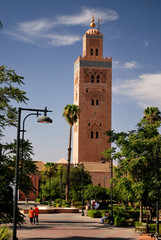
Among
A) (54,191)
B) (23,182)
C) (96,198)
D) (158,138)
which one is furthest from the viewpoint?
(54,191)

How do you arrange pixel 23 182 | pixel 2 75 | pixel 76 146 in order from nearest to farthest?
pixel 2 75 < pixel 23 182 < pixel 76 146

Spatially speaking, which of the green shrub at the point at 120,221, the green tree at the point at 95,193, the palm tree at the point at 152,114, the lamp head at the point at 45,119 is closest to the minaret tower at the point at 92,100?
the palm tree at the point at 152,114

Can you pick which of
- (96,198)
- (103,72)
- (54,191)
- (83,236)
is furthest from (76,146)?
(83,236)

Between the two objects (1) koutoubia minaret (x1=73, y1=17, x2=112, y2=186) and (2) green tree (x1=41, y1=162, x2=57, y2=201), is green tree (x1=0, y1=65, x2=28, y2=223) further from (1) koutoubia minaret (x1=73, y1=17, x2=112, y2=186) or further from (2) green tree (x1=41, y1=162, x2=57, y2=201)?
(1) koutoubia minaret (x1=73, y1=17, x2=112, y2=186)

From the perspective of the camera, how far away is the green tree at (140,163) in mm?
27078

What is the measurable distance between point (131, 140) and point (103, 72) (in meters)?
68.0

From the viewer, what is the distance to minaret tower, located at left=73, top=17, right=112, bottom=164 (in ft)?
299

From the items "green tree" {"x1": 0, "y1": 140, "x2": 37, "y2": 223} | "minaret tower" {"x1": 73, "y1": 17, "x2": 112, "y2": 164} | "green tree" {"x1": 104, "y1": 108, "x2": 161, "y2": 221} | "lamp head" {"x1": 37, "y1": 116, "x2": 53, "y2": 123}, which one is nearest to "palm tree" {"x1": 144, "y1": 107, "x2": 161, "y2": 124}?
"minaret tower" {"x1": 73, "y1": 17, "x2": 112, "y2": 164}

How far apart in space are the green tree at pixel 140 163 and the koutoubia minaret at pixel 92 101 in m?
60.4

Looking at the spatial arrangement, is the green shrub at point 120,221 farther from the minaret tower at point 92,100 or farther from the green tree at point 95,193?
the minaret tower at point 92,100

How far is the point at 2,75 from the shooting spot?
77.3ft

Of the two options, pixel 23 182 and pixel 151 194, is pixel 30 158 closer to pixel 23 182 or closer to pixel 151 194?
pixel 23 182

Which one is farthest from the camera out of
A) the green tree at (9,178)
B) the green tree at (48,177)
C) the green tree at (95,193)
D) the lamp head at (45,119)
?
the green tree at (48,177)

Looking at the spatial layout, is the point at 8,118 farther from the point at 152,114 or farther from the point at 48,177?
the point at 48,177
